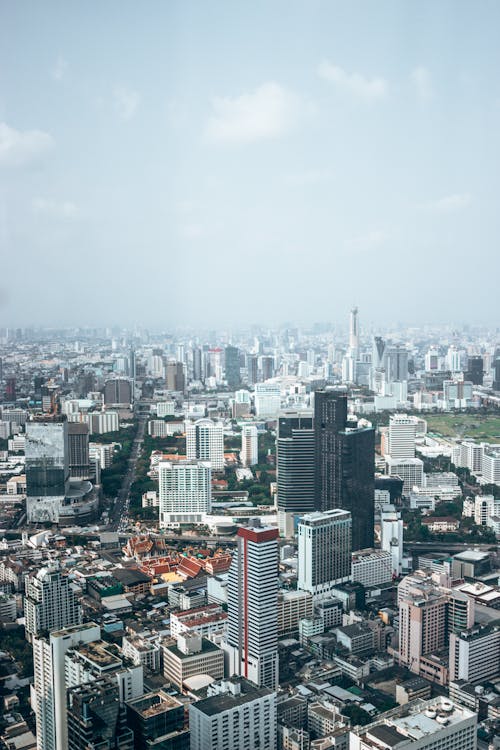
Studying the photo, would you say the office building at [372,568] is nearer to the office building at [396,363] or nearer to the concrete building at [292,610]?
the concrete building at [292,610]

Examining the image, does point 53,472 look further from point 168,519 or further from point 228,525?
point 228,525

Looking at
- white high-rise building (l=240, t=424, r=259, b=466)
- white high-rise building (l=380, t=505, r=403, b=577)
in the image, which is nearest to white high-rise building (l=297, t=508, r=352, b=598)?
white high-rise building (l=380, t=505, r=403, b=577)

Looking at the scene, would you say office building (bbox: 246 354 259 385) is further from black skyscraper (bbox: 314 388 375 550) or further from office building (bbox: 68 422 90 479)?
black skyscraper (bbox: 314 388 375 550)

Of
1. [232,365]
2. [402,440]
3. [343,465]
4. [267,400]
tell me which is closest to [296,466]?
[343,465]

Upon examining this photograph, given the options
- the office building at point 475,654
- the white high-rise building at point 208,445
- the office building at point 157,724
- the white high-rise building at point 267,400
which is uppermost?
the white high-rise building at point 267,400

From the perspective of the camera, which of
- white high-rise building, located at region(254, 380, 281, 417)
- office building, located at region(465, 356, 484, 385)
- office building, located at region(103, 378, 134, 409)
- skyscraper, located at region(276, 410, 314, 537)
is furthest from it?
office building, located at region(465, 356, 484, 385)

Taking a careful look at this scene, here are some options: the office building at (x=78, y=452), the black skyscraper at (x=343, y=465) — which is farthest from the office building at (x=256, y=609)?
the office building at (x=78, y=452)

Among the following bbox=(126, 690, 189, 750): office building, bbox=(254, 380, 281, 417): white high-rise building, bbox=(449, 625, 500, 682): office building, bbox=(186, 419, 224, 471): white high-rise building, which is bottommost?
bbox=(449, 625, 500, 682): office building
